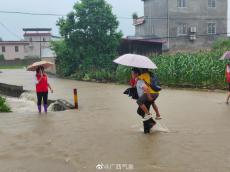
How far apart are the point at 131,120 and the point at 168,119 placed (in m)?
1.03

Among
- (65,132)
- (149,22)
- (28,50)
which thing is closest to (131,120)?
(65,132)

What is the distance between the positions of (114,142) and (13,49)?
7082cm

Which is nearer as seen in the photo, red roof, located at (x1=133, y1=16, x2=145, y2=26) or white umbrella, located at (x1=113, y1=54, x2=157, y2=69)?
white umbrella, located at (x1=113, y1=54, x2=157, y2=69)

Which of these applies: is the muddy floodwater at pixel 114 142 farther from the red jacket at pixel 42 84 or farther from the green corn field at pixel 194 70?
the green corn field at pixel 194 70

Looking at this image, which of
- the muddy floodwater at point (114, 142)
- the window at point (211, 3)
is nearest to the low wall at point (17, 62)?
the window at point (211, 3)

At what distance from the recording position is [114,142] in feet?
29.0

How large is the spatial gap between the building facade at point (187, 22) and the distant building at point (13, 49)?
36.6 metres

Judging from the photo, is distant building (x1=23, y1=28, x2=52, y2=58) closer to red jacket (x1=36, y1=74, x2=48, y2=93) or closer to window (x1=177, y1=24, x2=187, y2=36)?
window (x1=177, y1=24, x2=187, y2=36)

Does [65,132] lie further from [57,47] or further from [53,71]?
[53,71]

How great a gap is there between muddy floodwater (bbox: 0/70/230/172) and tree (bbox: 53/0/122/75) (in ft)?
73.0

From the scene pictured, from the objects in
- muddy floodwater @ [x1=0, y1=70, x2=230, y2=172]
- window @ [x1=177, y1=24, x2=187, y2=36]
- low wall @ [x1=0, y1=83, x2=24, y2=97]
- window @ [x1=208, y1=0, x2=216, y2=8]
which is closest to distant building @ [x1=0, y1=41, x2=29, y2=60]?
window @ [x1=177, y1=24, x2=187, y2=36]

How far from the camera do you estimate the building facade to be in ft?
140

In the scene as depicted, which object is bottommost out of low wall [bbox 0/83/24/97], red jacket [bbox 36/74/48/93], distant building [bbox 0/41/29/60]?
low wall [bbox 0/83/24/97]

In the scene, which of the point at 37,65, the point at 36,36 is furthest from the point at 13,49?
the point at 37,65
